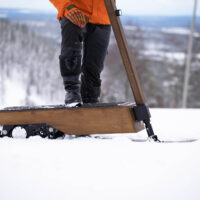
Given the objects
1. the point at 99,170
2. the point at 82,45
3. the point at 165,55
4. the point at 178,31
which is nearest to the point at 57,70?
the point at 165,55

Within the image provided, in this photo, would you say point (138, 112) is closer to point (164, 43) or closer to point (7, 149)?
point (7, 149)

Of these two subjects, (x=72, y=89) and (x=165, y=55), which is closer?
(x=72, y=89)

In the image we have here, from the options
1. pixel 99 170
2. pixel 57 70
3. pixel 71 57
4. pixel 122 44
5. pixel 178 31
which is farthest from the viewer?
pixel 178 31

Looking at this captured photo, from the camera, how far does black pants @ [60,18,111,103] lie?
1768 millimetres

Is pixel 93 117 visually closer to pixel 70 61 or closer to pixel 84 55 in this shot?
pixel 70 61

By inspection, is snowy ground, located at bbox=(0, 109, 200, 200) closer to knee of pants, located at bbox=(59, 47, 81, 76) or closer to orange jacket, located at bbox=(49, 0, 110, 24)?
knee of pants, located at bbox=(59, 47, 81, 76)

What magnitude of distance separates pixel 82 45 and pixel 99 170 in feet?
3.07

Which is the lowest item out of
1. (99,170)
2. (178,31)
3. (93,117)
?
(99,170)

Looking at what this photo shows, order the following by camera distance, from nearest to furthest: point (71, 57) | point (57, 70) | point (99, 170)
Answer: point (99, 170)
point (71, 57)
point (57, 70)

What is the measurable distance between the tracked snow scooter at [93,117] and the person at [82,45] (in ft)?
0.32

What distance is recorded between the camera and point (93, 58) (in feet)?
6.47

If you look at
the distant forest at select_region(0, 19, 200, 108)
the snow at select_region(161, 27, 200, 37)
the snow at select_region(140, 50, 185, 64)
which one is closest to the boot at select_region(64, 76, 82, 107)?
the distant forest at select_region(0, 19, 200, 108)

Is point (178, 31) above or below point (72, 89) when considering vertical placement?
above

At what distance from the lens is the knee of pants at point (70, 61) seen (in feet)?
5.81
